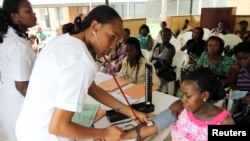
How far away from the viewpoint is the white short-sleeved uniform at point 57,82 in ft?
2.64

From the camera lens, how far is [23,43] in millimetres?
1371

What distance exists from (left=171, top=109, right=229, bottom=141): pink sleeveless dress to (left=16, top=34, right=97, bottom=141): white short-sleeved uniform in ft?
2.30

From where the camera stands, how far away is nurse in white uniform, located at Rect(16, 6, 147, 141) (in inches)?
31.9

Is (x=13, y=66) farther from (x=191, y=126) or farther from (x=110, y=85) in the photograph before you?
(x=191, y=126)

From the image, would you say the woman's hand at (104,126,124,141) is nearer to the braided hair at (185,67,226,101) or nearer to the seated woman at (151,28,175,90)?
the braided hair at (185,67,226,101)

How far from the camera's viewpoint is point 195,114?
52.2 inches

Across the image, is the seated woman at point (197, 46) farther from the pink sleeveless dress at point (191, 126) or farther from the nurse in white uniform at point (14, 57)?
the nurse in white uniform at point (14, 57)

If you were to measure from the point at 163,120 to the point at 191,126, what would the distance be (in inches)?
7.0

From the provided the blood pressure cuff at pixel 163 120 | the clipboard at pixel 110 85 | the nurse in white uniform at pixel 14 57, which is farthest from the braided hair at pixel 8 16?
the blood pressure cuff at pixel 163 120

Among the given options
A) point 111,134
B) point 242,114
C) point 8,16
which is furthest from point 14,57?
point 242,114

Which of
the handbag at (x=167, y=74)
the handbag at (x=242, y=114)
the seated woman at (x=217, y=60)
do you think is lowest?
the handbag at (x=242, y=114)

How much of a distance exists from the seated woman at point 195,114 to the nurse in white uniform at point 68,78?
0.34 meters

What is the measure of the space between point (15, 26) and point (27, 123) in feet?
2.37

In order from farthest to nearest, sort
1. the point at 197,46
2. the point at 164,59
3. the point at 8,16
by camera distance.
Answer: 1. the point at 197,46
2. the point at 164,59
3. the point at 8,16
